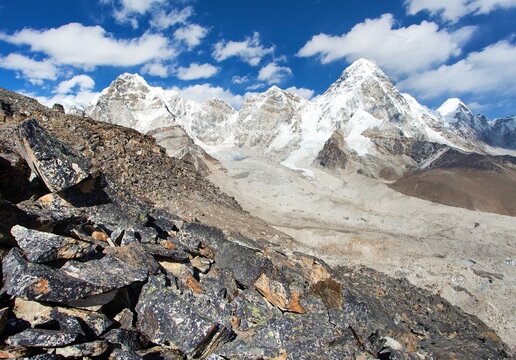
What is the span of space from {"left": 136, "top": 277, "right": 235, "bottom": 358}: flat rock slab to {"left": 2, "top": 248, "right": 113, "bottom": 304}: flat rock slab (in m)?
1.33

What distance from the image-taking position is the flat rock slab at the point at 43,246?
7.73m

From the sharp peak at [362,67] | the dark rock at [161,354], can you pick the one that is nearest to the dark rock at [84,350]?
the dark rock at [161,354]

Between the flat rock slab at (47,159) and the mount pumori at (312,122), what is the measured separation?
3325 inches

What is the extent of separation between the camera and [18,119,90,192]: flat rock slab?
10680 mm

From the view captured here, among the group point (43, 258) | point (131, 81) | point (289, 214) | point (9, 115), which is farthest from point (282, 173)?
point (131, 81)

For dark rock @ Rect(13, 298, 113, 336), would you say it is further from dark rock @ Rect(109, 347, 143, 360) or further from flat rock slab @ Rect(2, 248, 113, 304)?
dark rock @ Rect(109, 347, 143, 360)

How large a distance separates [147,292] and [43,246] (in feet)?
7.46

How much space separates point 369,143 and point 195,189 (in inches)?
3670

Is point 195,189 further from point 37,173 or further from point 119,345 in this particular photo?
point 119,345

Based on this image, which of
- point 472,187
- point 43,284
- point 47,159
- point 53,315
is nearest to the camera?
point 53,315

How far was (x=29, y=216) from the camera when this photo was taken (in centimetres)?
876

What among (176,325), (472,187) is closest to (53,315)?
(176,325)

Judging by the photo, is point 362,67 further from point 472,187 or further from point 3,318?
point 3,318

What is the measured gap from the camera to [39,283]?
Answer: 7.12 metres
